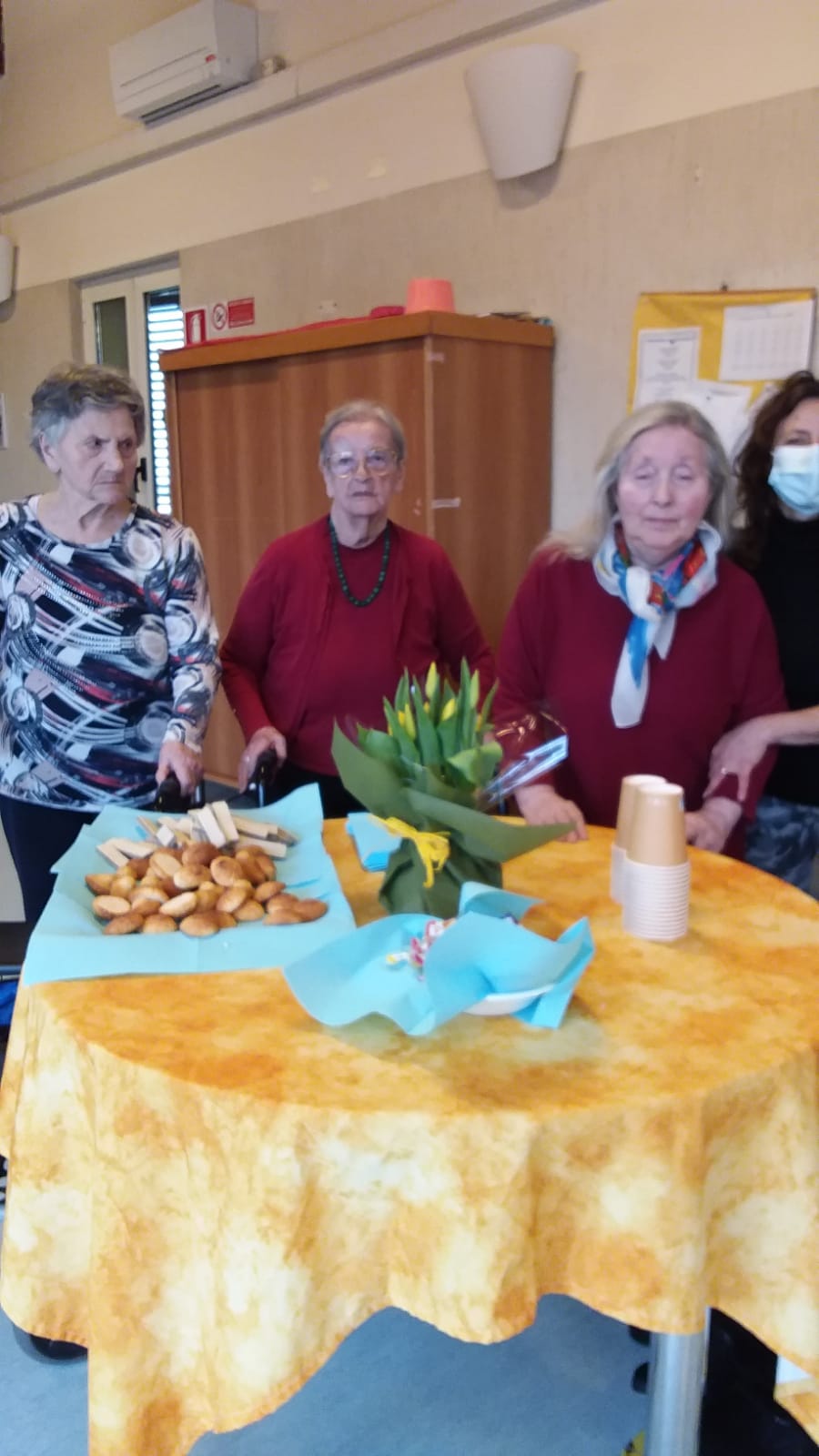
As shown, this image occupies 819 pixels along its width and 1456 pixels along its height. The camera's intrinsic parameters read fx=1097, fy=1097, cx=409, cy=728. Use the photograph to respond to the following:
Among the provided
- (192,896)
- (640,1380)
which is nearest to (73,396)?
(192,896)

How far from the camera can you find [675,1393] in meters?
1.16

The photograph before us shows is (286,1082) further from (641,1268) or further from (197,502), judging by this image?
(197,502)

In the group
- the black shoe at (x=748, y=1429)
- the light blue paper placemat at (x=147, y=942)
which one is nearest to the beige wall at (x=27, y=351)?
the light blue paper placemat at (x=147, y=942)

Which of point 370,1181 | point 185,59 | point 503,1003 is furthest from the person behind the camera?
point 185,59

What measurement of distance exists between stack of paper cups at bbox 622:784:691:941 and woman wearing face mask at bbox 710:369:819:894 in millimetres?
602

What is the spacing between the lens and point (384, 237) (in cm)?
373

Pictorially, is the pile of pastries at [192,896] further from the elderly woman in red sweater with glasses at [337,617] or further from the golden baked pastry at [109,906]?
the elderly woman in red sweater with glasses at [337,617]

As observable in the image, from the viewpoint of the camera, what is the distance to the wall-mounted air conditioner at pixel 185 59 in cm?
404

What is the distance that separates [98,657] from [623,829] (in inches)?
38.3

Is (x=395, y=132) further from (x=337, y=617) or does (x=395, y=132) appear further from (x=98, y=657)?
(x=98, y=657)

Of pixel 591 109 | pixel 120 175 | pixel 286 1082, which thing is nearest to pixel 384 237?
pixel 591 109

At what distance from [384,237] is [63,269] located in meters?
2.42

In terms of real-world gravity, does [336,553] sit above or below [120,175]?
below

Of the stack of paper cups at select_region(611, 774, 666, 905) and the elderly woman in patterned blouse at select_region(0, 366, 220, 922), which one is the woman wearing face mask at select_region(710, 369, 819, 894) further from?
the elderly woman in patterned blouse at select_region(0, 366, 220, 922)
